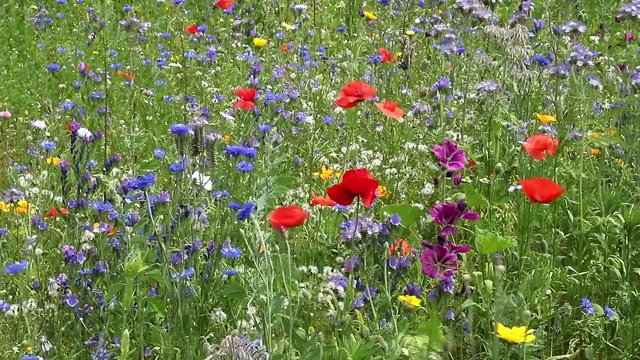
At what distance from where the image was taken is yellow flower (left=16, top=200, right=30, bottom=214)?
3.10 meters

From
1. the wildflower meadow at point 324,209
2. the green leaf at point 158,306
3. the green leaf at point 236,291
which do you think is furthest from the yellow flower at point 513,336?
the green leaf at point 158,306

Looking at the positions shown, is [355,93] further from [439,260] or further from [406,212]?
[439,260]

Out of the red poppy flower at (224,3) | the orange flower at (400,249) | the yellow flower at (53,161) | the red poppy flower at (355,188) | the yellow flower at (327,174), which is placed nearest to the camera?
the red poppy flower at (355,188)

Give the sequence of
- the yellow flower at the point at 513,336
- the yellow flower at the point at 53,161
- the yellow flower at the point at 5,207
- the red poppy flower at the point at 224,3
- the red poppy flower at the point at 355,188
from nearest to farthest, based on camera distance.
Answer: the yellow flower at the point at 513,336 < the red poppy flower at the point at 355,188 < the yellow flower at the point at 5,207 < the yellow flower at the point at 53,161 < the red poppy flower at the point at 224,3

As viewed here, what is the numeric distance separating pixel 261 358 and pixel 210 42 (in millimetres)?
3892

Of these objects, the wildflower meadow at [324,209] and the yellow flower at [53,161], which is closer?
the wildflower meadow at [324,209]

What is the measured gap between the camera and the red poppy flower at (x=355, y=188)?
213 centimetres

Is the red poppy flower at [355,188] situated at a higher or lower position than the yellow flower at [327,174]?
higher

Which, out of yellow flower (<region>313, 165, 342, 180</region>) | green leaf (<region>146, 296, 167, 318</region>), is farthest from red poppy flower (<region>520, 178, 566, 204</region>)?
yellow flower (<region>313, 165, 342, 180</region>)


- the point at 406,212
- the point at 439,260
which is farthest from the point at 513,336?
the point at 406,212

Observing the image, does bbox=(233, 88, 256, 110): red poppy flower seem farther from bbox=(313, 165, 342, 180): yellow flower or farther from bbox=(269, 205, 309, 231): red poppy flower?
bbox=(269, 205, 309, 231): red poppy flower

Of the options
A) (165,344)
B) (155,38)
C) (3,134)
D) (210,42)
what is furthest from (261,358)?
(155,38)

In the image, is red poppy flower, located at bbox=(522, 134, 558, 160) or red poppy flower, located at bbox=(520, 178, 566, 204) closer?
red poppy flower, located at bbox=(520, 178, 566, 204)

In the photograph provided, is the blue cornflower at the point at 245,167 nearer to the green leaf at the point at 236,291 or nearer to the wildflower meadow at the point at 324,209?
the wildflower meadow at the point at 324,209
